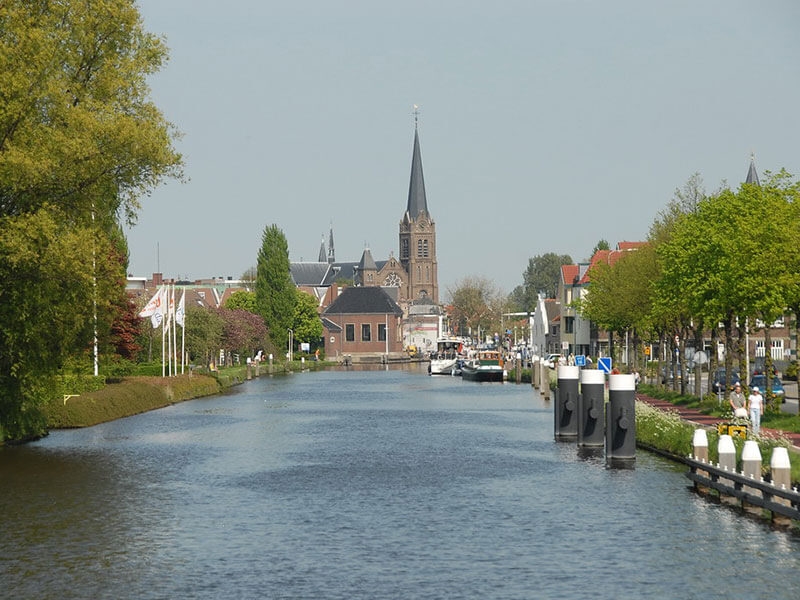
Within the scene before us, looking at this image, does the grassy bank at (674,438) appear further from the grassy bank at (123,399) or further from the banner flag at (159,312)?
the banner flag at (159,312)

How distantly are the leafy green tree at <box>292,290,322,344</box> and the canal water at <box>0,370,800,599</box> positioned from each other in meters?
127

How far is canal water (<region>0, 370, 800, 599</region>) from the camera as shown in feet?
73.9

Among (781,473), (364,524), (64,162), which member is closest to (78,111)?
(64,162)

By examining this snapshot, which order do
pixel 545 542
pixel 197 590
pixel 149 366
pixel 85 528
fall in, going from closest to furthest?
pixel 197 590
pixel 545 542
pixel 85 528
pixel 149 366

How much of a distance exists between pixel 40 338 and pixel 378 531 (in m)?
18.6

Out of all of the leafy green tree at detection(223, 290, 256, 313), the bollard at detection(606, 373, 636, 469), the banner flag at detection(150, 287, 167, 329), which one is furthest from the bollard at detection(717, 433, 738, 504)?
the leafy green tree at detection(223, 290, 256, 313)

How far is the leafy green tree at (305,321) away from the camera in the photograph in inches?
7037

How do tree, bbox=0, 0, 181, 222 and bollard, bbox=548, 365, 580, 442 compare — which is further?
bollard, bbox=548, 365, 580, 442

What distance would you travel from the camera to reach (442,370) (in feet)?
466

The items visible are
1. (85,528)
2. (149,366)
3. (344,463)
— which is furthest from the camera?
(149,366)

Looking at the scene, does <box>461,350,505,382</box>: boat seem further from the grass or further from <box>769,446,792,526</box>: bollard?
<box>769,446,792,526</box>: bollard

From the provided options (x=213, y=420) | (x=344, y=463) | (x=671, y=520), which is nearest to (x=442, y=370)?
(x=213, y=420)

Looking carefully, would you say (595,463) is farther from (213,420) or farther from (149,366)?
(149,366)

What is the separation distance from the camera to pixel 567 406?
48844mm
